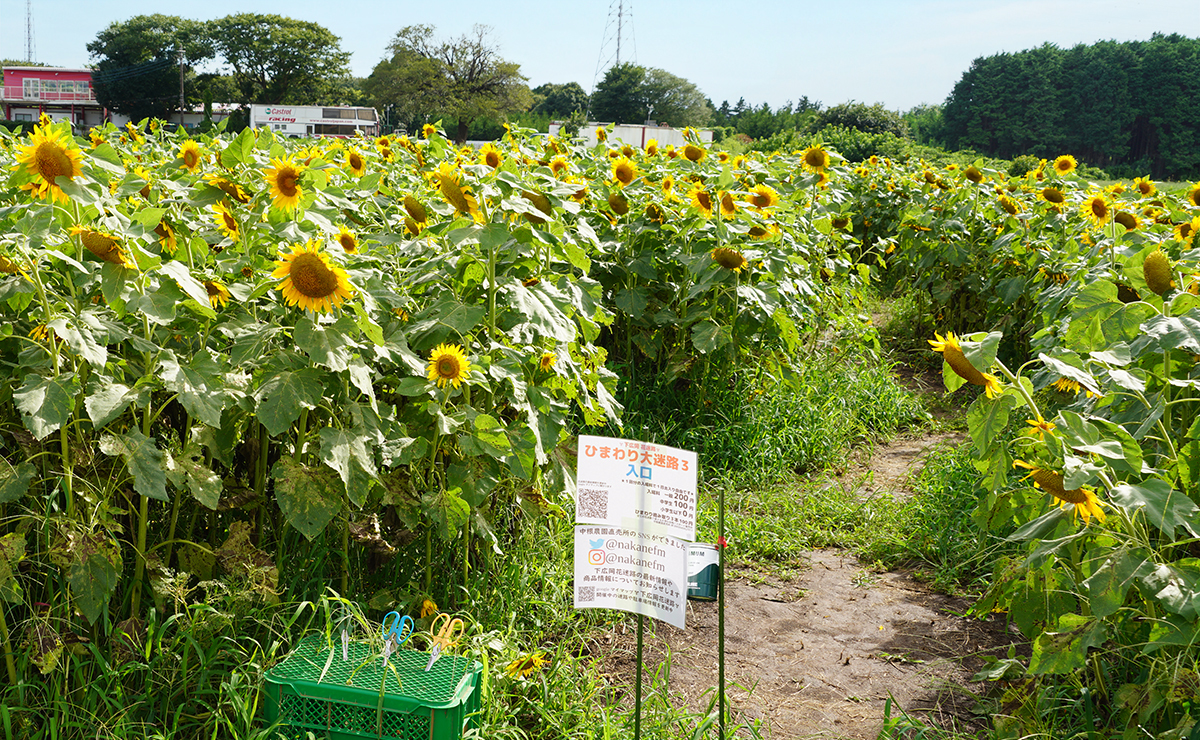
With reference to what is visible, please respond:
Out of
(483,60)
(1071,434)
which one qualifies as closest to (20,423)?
(1071,434)

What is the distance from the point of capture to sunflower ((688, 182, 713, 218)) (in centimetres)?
421

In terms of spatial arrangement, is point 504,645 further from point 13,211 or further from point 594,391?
point 13,211

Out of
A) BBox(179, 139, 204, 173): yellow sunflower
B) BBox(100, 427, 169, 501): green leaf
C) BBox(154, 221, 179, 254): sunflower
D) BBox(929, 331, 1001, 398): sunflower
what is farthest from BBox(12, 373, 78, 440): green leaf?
BBox(929, 331, 1001, 398): sunflower

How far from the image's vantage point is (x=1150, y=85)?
2601 inches

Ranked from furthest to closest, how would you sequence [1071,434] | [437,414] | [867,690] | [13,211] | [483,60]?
[483,60]
[867,690]
[437,414]
[13,211]
[1071,434]

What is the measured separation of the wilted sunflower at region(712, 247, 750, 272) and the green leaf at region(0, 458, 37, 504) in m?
2.89

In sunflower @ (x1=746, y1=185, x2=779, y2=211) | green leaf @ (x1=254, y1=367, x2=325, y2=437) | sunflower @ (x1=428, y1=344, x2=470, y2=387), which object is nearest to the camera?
green leaf @ (x1=254, y1=367, x2=325, y2=437)

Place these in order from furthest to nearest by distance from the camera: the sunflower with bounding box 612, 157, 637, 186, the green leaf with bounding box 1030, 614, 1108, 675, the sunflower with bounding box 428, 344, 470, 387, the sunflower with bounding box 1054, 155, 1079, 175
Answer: the sunflower with bounding box 1054, 155, 1079, 175, the sunflower with bounding box 612, 157, 637, 186, the sunflower with bounding box 428, 344, 470, 387, the green leaf with bounding box 1030, 614, 1108, 675

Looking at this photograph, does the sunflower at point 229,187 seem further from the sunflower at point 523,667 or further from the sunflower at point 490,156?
the sunflower at point 523,667

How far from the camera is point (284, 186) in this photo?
2498 mm

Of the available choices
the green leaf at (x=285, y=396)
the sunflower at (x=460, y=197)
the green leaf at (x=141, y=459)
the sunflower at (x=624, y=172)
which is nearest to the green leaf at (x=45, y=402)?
the green leaf at (x=141, y=459)

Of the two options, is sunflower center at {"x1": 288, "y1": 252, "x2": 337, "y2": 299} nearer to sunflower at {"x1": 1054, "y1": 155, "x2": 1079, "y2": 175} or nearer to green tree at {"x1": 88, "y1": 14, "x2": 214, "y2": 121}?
sunflower at {"x1": 1054, "y1": 155, "x2": 1079, "y2": 175}

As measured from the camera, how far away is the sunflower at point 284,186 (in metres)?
2.49

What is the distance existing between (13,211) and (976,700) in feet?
9.45
